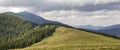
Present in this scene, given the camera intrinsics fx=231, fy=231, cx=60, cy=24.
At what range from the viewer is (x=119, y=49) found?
3625 inches

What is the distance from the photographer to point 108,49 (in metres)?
94.9

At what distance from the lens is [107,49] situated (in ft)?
314

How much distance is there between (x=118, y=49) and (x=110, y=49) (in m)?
3.53

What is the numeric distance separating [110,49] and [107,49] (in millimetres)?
1315

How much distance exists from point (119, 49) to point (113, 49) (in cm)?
254

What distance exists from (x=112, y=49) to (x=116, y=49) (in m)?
1.76

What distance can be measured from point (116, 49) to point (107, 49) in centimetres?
428

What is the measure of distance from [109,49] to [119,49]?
4294mm

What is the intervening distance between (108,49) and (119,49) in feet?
15.6

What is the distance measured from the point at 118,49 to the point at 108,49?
422cm

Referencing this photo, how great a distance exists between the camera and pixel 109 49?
310ft

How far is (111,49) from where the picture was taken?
3718 inches

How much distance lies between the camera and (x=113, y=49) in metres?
93.6
